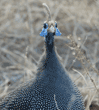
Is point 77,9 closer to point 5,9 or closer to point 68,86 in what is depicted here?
point 5,9

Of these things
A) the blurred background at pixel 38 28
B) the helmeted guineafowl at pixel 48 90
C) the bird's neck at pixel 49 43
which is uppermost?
the blurred background at pixel 38 28

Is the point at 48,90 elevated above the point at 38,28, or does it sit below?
below

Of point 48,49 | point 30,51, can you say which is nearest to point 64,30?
point 30,51

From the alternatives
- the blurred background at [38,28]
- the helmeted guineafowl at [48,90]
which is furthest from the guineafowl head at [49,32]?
the blurred background at [38,28]

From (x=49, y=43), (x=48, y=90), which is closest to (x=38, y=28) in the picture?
(x=49, y=43)

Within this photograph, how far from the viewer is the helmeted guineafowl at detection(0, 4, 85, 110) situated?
921 mm

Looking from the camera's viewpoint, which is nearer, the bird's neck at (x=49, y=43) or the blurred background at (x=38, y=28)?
the bird's neck at (x=49, y=43)

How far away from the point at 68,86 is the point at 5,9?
1.91 metres

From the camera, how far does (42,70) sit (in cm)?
99

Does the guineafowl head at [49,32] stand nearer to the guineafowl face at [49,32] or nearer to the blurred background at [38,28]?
the guineafowl face at [49,32]

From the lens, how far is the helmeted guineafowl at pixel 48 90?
36.3 inches

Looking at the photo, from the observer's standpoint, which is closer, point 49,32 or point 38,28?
point 49,32

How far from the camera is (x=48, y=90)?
37.2 inches

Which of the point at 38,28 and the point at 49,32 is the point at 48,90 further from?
the point at 38,28
